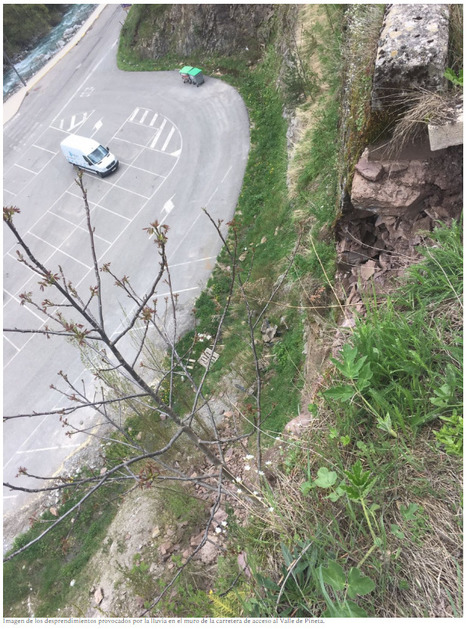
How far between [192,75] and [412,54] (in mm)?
19730

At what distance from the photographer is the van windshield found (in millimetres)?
19438

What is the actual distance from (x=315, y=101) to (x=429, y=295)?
40.1ft

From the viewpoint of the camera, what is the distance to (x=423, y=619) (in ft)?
8.57

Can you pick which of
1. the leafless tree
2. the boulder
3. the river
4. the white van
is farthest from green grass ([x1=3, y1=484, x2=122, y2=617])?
the river

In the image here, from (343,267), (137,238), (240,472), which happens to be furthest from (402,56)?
(137,238)

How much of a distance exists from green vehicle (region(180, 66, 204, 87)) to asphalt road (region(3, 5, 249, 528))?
477 millimetres

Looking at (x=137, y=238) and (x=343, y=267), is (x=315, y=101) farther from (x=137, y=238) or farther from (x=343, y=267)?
(x=343, y=267)

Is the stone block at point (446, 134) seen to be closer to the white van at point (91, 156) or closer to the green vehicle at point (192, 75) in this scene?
the white van at point (91, 156)

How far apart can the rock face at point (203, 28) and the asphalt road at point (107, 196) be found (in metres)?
2.05

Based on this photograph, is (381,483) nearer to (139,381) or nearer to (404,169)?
(139,381)

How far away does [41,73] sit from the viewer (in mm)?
29109

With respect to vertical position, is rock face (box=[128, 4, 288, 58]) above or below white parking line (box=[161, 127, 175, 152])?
above

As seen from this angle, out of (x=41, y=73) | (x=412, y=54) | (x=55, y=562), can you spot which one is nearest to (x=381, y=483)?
(x=412, y=54)

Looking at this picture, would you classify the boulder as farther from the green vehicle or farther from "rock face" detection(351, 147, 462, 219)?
the green vehicle
